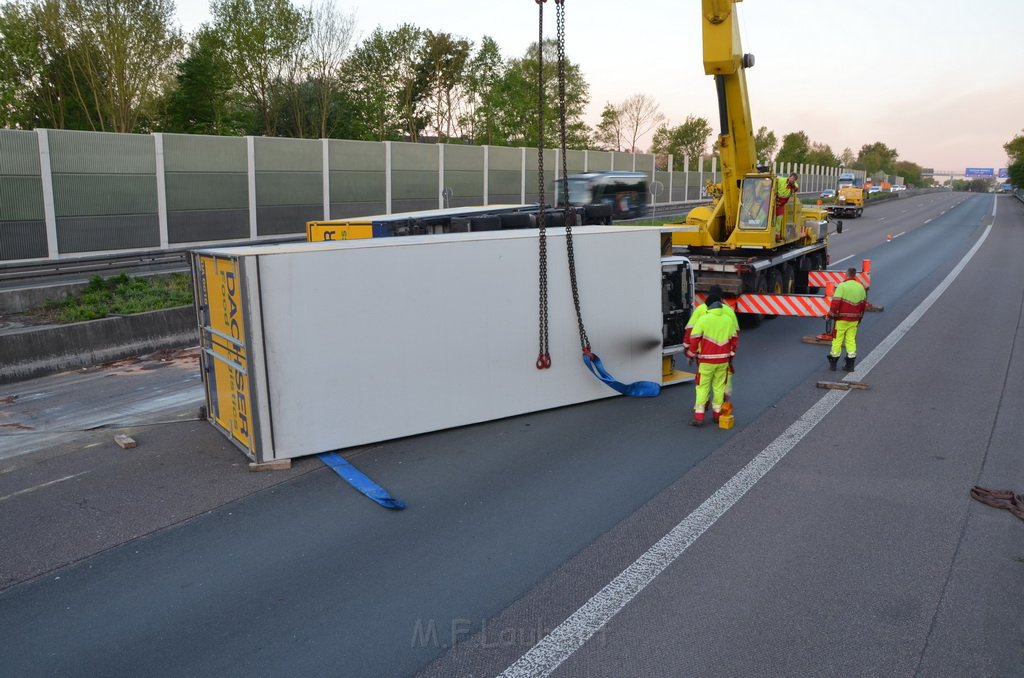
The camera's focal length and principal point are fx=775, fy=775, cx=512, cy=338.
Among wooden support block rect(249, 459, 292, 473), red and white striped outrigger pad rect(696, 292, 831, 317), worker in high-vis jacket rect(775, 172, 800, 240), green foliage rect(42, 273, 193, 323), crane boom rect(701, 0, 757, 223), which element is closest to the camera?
wooden support block rect(249, 459, 292, 473)

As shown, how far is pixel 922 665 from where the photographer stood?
4.29 metres

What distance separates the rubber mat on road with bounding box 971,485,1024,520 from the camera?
20.9 ft

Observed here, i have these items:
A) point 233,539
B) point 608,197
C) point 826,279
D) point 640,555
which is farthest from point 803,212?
point 233,539

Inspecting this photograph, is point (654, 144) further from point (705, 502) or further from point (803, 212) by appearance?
point (705, 502)

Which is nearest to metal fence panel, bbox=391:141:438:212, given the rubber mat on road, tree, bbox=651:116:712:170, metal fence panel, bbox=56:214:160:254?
metal fence panel, bbox=56:214:160:254

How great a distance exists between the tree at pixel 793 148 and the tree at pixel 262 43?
7572cm

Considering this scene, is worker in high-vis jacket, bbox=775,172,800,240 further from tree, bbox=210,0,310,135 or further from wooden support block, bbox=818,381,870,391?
tree, bbox=210,0,310,135

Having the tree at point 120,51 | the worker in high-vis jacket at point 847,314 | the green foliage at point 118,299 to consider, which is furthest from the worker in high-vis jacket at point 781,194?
the tree at point 120,51

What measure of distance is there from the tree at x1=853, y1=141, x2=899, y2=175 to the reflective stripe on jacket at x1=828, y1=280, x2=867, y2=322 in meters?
165

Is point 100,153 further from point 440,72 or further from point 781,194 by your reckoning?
point 440,72

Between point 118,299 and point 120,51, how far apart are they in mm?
26724

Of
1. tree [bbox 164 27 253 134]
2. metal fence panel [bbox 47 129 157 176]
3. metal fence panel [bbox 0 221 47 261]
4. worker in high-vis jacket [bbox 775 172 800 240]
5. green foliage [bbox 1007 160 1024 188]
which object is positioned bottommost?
metal fence panel [bbox 0 221 47 261]

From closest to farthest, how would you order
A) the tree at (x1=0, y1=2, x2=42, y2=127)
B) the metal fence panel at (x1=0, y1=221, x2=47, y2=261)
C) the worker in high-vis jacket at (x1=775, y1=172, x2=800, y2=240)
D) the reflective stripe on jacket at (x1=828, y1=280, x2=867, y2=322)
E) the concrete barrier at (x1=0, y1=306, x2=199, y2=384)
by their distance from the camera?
the reflective stripe on jacket at (x1=828, y1=280, x2=867, y2=322)
the concrete barrier at (x1=0, y1=306, x2=199, y2=384)
the worker in high-vis jacket at (x1=775, y1=172, x2=800, y2=240)
the metal fence panel at (x1=0, y1=221, x2=47, y2=261)
the tree at (x1=0, y1=2, x2=42, y2=127)

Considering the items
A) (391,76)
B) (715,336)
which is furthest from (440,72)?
(715,336)
